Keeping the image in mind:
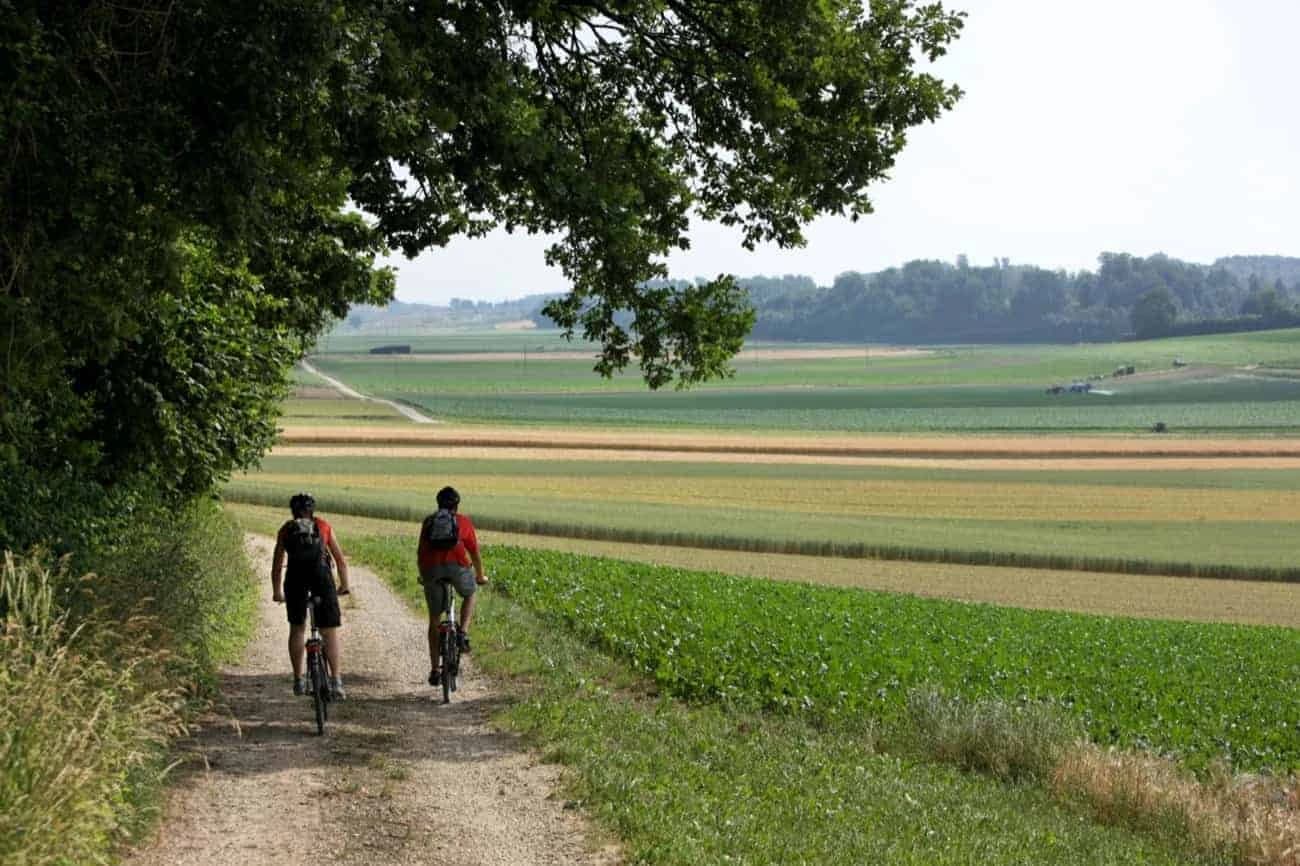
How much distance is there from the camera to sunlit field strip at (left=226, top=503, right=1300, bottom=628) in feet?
133

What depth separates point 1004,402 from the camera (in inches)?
6373

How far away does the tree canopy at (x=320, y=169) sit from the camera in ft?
42.6

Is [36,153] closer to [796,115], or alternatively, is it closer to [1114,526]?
[796,115]

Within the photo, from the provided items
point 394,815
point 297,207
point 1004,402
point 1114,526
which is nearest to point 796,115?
point 297,207

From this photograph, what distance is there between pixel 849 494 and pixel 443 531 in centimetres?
5803

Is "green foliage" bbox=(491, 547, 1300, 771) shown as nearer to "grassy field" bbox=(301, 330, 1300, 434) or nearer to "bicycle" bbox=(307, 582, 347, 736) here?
"bicycle" bbox=(307, 582, 347, 736)

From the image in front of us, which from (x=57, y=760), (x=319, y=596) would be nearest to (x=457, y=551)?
(x=319, y=596)

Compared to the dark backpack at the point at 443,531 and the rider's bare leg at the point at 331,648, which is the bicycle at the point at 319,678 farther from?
the dark backpack at the point at 443,531

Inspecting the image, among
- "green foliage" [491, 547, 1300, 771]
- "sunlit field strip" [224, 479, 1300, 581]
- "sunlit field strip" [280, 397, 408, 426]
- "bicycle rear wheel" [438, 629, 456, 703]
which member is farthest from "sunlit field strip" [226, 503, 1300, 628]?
"sunlit field strip" [280, 397, 408, 426]

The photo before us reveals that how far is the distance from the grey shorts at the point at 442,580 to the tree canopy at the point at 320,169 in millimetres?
4160

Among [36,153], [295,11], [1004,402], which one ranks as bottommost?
[1004,402]

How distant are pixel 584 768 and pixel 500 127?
799cm

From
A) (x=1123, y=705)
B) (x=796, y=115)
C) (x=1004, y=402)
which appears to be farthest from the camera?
(x=1004, y=402)

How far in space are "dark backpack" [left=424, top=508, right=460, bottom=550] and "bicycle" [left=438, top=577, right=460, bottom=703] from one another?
0.41 metres
